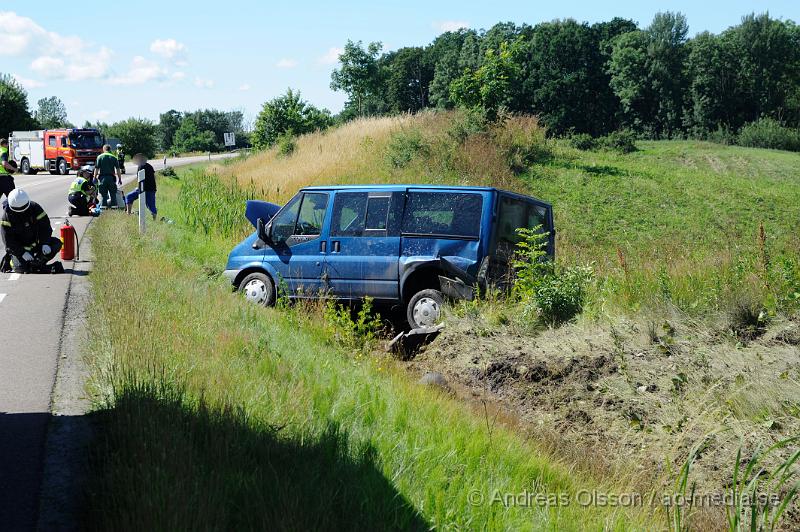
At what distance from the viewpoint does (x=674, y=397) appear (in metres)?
7.26

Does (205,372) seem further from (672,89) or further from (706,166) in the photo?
(672,89)

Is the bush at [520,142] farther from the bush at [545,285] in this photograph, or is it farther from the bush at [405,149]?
the bush at [545,285]

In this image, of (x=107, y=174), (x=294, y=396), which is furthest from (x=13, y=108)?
(x=294, y=396)

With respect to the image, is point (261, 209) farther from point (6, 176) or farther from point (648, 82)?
point (648, 82)

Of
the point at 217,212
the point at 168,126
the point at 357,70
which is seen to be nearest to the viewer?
the point at 217,212

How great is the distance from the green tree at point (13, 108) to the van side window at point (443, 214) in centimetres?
6938

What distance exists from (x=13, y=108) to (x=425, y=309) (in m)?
74.6

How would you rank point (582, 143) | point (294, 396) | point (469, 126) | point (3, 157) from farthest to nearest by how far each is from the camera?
point (582, 143), point (469, 126), point (3, 157), point (294, 396)

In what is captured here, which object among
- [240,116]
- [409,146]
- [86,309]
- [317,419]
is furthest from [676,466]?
[240,116]

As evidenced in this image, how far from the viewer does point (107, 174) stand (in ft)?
81.6

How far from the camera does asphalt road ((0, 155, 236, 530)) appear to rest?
4828 millimetres

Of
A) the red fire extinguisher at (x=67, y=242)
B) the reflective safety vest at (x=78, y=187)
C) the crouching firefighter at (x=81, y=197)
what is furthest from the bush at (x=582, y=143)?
the red fire extinguisher at (x=67, y=242)

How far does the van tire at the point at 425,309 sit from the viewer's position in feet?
35.5

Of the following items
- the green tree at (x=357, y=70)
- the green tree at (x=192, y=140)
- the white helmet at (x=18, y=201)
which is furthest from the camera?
the green tree at (x=192, y=140)
